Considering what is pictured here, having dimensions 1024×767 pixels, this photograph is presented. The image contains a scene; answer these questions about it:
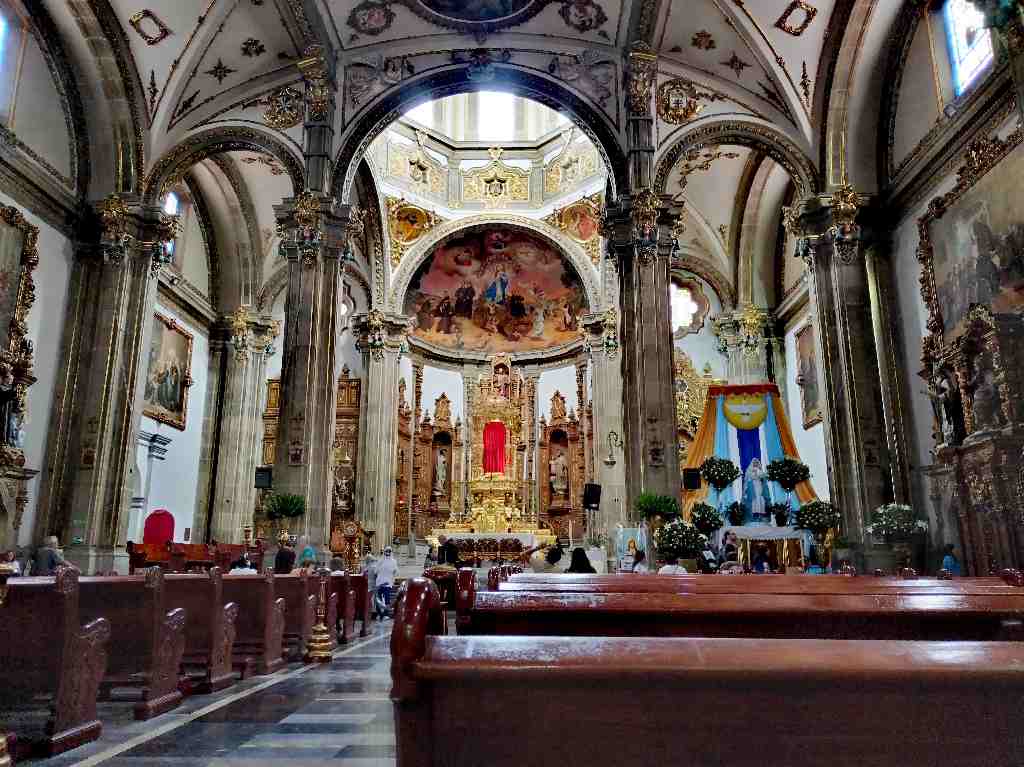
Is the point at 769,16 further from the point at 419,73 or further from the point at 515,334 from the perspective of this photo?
the point at 515,334

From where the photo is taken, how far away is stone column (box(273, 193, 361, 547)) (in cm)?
1463

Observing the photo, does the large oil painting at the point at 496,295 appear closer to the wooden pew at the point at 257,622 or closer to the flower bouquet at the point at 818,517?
the flower bouquet at the point at 818,517

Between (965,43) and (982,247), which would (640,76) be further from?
(982,247)

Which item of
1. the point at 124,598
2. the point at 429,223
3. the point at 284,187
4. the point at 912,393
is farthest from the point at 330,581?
the point at 429,223

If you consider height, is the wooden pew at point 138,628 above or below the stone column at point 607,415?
below

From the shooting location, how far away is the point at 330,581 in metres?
9.21

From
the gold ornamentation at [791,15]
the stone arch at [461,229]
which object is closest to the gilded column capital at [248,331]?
the stone arch at [461,229]

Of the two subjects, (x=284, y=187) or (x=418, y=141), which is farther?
(x=418, y=141)

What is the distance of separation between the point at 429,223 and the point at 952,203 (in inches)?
637

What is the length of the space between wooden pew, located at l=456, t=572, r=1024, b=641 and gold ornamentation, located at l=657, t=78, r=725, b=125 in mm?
14947

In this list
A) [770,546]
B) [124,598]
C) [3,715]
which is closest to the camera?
[3,715]

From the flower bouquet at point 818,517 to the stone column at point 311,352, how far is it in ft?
29.3

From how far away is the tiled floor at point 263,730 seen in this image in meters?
3.83

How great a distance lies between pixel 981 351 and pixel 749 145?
7232 millimetres
